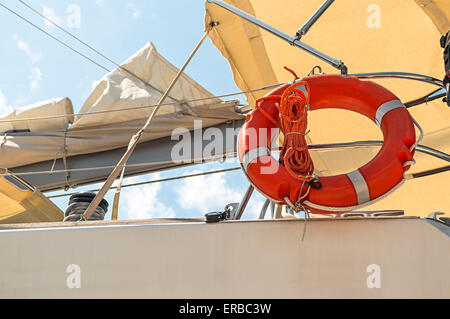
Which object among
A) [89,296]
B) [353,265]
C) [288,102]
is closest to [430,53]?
[288,102]

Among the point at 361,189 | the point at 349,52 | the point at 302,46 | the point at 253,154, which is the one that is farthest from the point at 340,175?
the point at 349,52

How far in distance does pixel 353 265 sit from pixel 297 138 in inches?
22.7

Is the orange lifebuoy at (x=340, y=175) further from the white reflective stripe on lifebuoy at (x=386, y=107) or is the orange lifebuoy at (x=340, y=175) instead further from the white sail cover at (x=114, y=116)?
the white sail cover at (x=114, y=116)

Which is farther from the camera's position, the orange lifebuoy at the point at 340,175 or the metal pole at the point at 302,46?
the metal pole at the point at 302,46

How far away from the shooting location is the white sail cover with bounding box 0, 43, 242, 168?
4.53m

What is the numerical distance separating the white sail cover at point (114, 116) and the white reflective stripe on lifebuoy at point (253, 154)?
7.60ft

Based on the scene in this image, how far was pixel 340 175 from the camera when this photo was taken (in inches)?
82.2

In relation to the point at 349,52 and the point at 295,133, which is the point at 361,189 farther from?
the point at 349,52

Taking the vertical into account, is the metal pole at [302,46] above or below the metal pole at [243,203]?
above

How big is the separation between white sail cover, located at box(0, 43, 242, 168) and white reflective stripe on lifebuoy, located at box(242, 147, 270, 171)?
7.60ft

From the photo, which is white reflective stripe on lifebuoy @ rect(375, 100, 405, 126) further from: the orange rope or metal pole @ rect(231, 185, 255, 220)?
metal pole @ rect(231, 185, 255, 220)

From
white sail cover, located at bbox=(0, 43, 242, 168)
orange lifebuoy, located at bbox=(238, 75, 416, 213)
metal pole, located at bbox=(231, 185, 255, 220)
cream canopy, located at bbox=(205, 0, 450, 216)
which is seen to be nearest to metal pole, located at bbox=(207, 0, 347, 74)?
orange lifebuoy, located at bbox=(238, 75, 416, 213)

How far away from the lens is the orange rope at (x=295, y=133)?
2107mm

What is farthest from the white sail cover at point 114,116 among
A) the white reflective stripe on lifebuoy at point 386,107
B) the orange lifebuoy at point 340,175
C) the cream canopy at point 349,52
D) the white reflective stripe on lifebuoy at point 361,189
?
the white reflective stripe on lifebuoy at point 361,189
